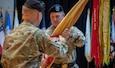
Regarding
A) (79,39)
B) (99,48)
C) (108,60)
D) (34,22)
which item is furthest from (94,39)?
(34,22)

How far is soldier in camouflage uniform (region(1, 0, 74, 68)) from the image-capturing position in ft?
7.00

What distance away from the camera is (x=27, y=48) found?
7.00 ft

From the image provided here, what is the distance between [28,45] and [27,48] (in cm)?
3

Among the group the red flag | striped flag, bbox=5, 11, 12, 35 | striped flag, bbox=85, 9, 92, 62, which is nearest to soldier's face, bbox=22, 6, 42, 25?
the red flag

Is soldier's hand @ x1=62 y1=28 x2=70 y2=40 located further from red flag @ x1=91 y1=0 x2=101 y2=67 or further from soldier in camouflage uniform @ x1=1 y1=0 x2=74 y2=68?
red flag @ x1=91 y1=0 x2=101 y2=67

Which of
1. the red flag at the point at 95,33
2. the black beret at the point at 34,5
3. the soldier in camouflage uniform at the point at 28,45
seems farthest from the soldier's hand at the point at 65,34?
the red flag at the point at 95,33

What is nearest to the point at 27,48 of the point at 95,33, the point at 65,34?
the point at 65,34

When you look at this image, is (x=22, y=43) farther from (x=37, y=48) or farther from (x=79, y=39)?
(x=79, y=39)

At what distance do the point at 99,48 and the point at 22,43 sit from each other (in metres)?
2.57

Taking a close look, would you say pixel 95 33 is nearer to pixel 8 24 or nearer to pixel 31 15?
pixel 8 24

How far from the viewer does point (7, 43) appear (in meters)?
2.20

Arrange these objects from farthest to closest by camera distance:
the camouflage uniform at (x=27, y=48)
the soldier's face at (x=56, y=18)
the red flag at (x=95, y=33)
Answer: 1. the red flag at (x=95, y=33)
2. the soldier's face at (x=56, y=18)
3. the camouflage uniform at (x=27, y=48)

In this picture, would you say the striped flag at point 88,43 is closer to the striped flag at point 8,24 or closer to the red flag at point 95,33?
the red flag at point 95,33

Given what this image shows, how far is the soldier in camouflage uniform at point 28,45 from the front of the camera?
2133 mm
